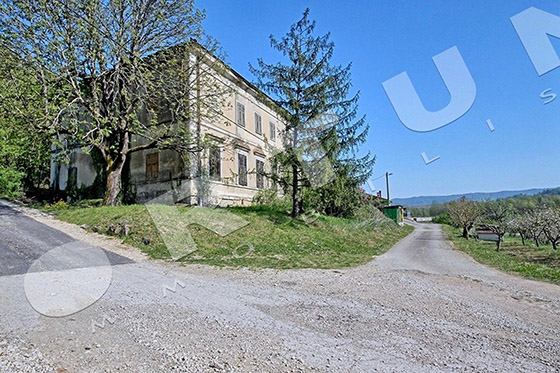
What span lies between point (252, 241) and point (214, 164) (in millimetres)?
7592

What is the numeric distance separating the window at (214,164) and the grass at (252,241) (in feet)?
12.0

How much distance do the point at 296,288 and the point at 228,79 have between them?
50.8 feet

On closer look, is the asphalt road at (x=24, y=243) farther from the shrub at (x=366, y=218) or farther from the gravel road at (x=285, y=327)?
the shrub at (x=366, y=218)

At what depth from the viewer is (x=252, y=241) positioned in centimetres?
1062

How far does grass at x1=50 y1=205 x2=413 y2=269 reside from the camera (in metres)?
8.62

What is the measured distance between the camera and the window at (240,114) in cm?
1922

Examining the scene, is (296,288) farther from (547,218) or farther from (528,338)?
(547,218)

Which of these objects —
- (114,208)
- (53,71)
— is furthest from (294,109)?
(53,71)

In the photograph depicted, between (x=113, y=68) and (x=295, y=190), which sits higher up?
(x=113, y=68)

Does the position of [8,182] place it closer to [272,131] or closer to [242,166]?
[242,166]

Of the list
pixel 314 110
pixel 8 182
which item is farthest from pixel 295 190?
pixel 8 182

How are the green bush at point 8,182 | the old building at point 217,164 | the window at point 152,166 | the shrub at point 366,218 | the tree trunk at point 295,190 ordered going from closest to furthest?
1. the tree trunk at point 295,190
2. the old building at point 217,164
3. the green bush at point 8,182
4. the window at point 152,166
5. the shrub at point 366,218

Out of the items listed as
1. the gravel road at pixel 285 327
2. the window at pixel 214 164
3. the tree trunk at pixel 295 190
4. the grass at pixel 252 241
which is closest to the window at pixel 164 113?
the window at pixel 214 164

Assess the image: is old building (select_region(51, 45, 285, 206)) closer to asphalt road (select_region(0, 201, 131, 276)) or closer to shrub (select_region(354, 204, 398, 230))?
asphalt road (select_region(0, 201, 131, 276))
